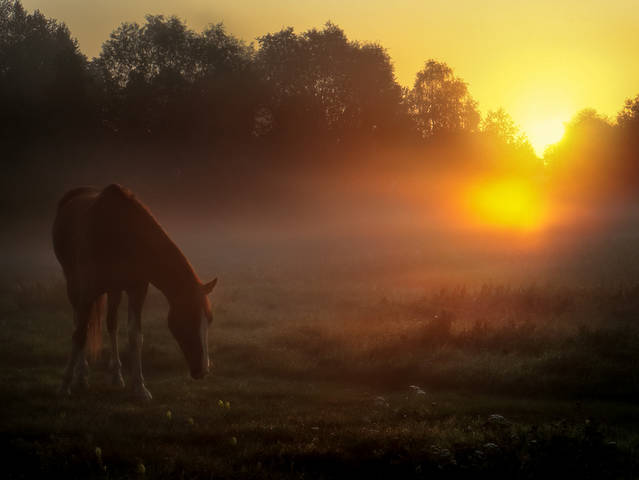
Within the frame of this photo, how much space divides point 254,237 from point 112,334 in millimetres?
29016

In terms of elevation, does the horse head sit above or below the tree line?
below

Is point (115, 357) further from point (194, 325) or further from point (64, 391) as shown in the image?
point (194, 325)

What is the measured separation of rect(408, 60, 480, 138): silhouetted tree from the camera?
6644 centimetres

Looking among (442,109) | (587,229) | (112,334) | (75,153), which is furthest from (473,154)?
(112,334)

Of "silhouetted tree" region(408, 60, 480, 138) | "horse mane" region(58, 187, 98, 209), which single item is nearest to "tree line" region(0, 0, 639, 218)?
"silhouetted tree" region(408, 60, 480, 138)

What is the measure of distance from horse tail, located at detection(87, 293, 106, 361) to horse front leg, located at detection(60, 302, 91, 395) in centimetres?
36

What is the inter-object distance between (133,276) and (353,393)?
429 centimetres

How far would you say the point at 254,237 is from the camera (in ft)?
134

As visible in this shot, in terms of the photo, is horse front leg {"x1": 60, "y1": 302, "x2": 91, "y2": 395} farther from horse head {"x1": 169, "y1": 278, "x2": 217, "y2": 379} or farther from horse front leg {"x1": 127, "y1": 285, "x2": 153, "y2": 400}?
Result: horse head {"x1": 169, "y1": 278, "x2": 217, "y2": 379}

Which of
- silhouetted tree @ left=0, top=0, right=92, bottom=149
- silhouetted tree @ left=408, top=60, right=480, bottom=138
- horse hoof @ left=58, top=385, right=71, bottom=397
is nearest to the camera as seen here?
horse hoof @ left=58, top=385, right=71, bottom=397

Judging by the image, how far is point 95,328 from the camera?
11680mm

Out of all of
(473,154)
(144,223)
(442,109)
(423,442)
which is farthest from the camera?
(442,109)

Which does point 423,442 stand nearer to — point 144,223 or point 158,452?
point 158,452

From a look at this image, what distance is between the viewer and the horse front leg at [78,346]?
10.8 metres
